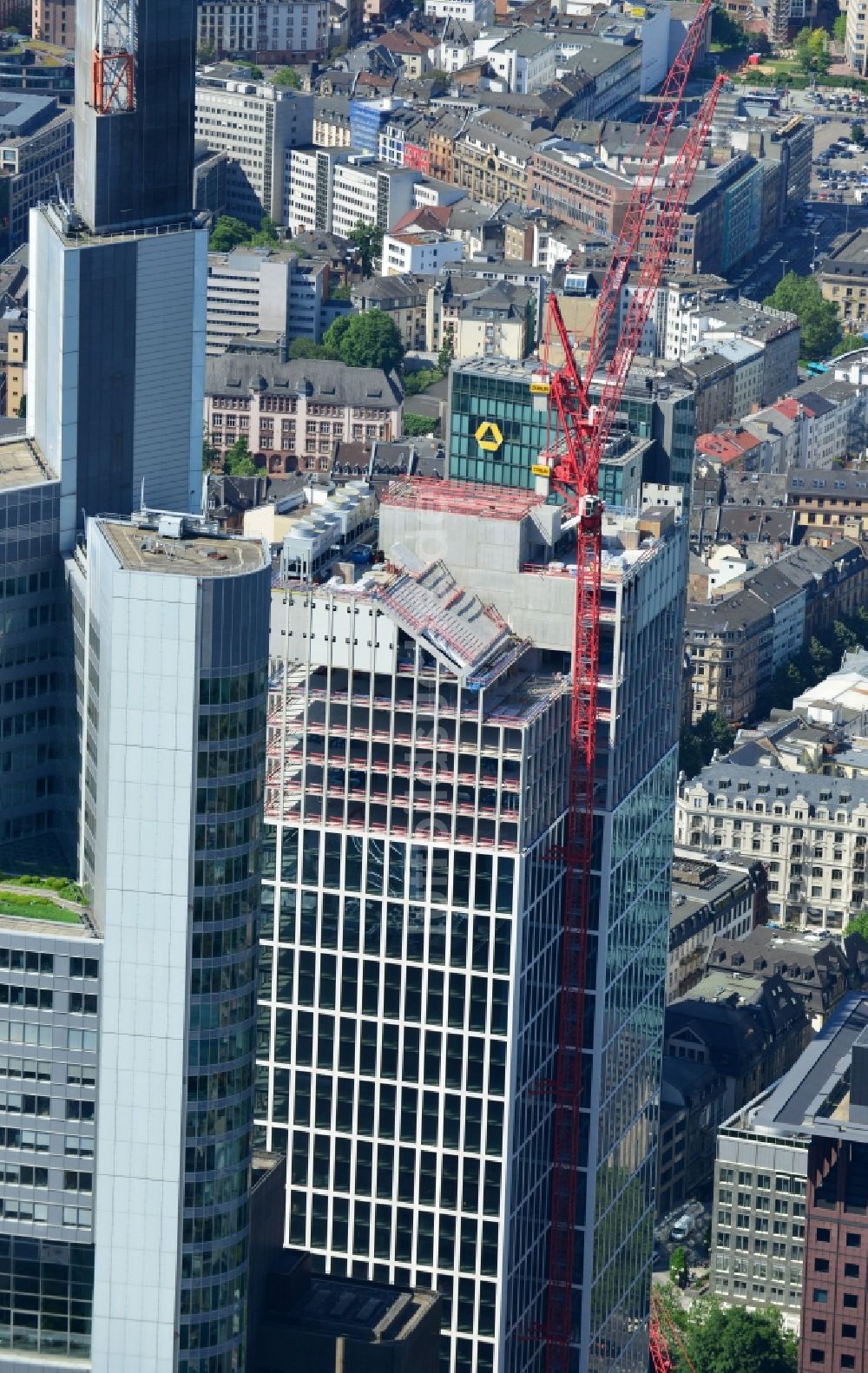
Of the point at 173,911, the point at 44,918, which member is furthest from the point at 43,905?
the point at 173,911

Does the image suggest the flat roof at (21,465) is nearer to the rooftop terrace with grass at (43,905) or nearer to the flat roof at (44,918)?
the rooftop terrace with grass at (43,905)

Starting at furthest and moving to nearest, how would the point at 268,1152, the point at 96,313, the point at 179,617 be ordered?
1. the point at 268,1152
2. the point at 96,313
3. the point at 179,617

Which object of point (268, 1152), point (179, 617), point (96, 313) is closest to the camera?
point (179, 617)

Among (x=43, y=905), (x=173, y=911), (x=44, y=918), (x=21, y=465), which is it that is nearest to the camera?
(x=173, y=911)

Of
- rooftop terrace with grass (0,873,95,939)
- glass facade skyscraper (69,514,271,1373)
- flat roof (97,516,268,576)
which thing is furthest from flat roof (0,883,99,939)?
flat roof (97,516,268,576)

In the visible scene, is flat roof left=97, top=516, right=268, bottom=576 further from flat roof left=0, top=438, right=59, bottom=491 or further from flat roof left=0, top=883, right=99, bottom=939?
flat roof left=0, top=883, right=99, bottom=939

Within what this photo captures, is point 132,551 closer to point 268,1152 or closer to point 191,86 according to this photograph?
point 191,86

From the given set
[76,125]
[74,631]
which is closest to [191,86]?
[76,125]

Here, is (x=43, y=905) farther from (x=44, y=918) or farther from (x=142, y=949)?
(x=142, y=949)
